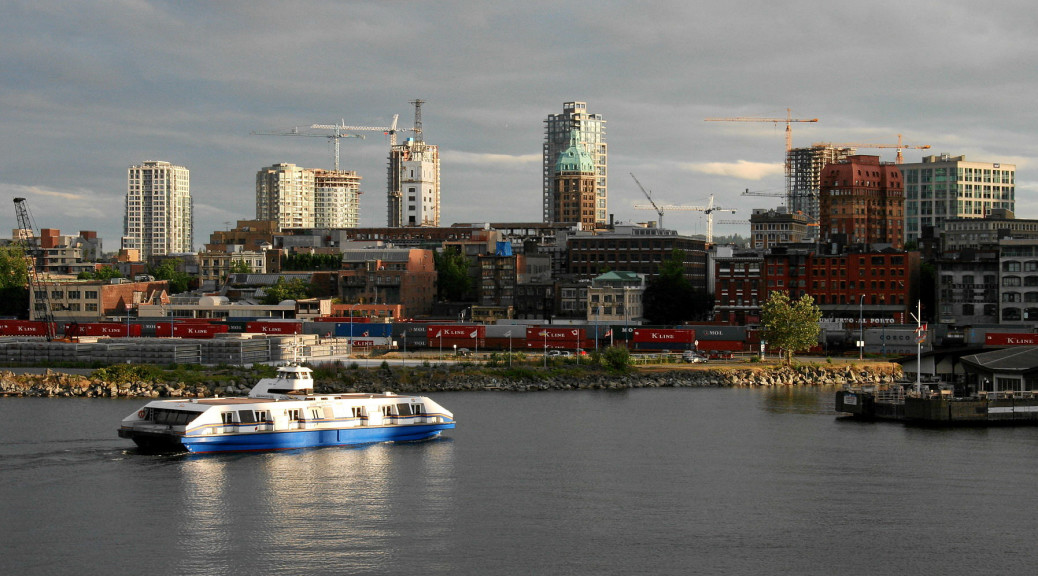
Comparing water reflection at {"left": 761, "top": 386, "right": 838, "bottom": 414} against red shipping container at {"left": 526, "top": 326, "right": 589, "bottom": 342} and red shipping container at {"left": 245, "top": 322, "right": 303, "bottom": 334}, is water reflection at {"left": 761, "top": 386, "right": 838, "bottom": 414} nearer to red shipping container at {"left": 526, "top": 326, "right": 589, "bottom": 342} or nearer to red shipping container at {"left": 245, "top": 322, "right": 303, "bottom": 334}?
red shipping container at {"left": 526, "top": 326, "right": 589, "bottom": 342}

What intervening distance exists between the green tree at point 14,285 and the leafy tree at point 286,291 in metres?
32.7

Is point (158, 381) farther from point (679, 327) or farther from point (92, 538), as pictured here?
point (679, 327)

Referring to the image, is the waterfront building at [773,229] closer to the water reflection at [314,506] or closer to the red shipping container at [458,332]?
the red shipping container at [458,332]

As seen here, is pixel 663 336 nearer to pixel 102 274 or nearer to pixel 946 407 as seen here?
pixel 946 407

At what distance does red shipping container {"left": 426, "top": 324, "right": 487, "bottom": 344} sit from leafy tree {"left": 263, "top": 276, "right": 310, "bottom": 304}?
36381 mm

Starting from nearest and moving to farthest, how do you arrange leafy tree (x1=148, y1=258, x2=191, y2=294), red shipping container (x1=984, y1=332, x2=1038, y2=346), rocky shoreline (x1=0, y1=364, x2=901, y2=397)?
rocky shoreline (x1=0, y1=364, x2=901, y2=397) < red shipping container (x1=984, y1=332, x2=1038, y2=346) < leafy tree (x1=148, y1=258, x2=191, y2=294)

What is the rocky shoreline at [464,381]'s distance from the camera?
80062mm

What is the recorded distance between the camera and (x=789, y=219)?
190 meters

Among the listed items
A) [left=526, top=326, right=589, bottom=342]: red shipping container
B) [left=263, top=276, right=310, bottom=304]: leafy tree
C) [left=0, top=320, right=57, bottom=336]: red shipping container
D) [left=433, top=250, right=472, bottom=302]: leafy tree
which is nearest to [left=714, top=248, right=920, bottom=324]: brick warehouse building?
[left=526, top=326, right=589, bottom=342]: red shipping container

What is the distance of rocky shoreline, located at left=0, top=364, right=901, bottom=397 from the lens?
8006 centimetres

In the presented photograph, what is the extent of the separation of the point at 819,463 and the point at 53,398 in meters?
49.8

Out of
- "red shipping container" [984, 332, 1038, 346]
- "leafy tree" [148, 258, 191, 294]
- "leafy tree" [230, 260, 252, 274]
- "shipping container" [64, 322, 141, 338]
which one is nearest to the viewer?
"red shipping container" [984, 332, 1038, 346]

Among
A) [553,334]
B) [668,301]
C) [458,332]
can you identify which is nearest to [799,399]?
[553,334]

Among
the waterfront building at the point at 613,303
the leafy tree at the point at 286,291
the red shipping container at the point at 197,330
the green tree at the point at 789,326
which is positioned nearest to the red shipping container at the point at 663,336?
the green tree at the point at 789,326
